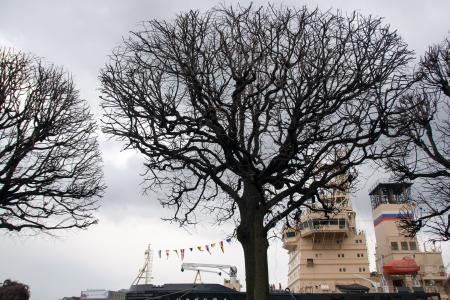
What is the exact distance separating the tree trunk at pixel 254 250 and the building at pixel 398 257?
103 feet

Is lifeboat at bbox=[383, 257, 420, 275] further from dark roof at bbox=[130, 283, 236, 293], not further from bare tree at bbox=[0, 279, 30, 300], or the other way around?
bare tree at bbox=[0, 279, 30, 300]

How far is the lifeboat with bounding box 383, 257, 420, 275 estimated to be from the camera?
129ft

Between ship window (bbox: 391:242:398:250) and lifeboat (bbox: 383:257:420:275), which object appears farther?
ship window (bbox: 391:242:398:250)

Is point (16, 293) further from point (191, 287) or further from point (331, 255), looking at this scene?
point (331, 255)

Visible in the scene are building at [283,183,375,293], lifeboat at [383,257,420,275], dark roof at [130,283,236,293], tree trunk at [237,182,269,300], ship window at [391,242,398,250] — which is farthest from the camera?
ship window at [391,242,398,250]

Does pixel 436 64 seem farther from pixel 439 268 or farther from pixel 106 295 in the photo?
pixel 439 268

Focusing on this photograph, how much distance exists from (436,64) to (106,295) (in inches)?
1001

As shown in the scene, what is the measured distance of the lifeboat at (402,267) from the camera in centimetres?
3922

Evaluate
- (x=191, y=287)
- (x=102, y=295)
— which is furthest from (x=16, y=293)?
(x=102, y=295)

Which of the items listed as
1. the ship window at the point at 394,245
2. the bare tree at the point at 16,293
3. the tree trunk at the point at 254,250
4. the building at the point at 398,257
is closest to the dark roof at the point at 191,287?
the bare tree at the point at 16,293

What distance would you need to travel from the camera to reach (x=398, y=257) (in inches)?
1718

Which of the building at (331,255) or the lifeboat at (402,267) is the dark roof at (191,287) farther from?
the lifeboat at (402,267)

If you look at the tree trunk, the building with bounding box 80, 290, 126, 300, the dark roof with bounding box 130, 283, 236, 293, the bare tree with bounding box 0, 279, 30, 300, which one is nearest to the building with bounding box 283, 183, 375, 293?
the building with bounding box 80, 290, 126, 300

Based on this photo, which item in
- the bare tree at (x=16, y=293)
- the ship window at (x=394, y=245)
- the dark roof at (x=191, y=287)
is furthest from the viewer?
the ship window at (x=394, y=245)
